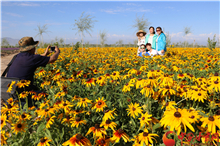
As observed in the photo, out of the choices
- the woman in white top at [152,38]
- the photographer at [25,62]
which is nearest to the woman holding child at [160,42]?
the woman in white top at [152,38]

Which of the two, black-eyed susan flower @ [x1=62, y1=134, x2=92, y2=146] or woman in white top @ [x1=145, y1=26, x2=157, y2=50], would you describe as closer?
black-eyed susan flower @ [x1=62, y1=134, x2=92, y2=146]

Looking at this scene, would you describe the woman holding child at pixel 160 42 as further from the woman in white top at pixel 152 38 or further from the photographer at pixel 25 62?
the photographer at pixel 25 62

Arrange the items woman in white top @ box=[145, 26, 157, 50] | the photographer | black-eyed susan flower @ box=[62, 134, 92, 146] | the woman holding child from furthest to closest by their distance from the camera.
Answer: woman in white top @ box=[145, 26, 157, 50]
the woman holding child
the photographer
black-eyed susan flower @ box=[62, 134, 92, 146]

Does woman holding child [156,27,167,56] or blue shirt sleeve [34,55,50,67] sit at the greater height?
woman holding child [156,27,167,56]

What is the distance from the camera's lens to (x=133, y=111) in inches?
72.5

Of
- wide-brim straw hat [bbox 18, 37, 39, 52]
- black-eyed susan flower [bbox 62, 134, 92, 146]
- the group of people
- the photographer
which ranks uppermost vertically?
the group of people

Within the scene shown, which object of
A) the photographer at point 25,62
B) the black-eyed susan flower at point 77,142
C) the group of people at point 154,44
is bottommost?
the black-eyed susan flower at point 77,142

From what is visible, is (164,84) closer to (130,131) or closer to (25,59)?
(130,131)

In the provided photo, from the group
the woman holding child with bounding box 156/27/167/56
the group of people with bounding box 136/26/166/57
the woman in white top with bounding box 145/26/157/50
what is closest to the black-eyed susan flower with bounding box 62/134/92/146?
the group of people with bounding box 136/26/166/57

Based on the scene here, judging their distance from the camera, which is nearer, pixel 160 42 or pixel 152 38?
pixel 160 42

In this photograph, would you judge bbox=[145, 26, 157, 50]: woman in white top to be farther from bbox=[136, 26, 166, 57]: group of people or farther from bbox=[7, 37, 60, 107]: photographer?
bbox=[7, 37, 60, 107]: photographer

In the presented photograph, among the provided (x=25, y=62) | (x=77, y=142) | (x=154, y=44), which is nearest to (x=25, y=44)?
(x=25, y=62)

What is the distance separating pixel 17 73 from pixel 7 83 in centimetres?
55

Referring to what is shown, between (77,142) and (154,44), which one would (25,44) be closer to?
(77,142)
